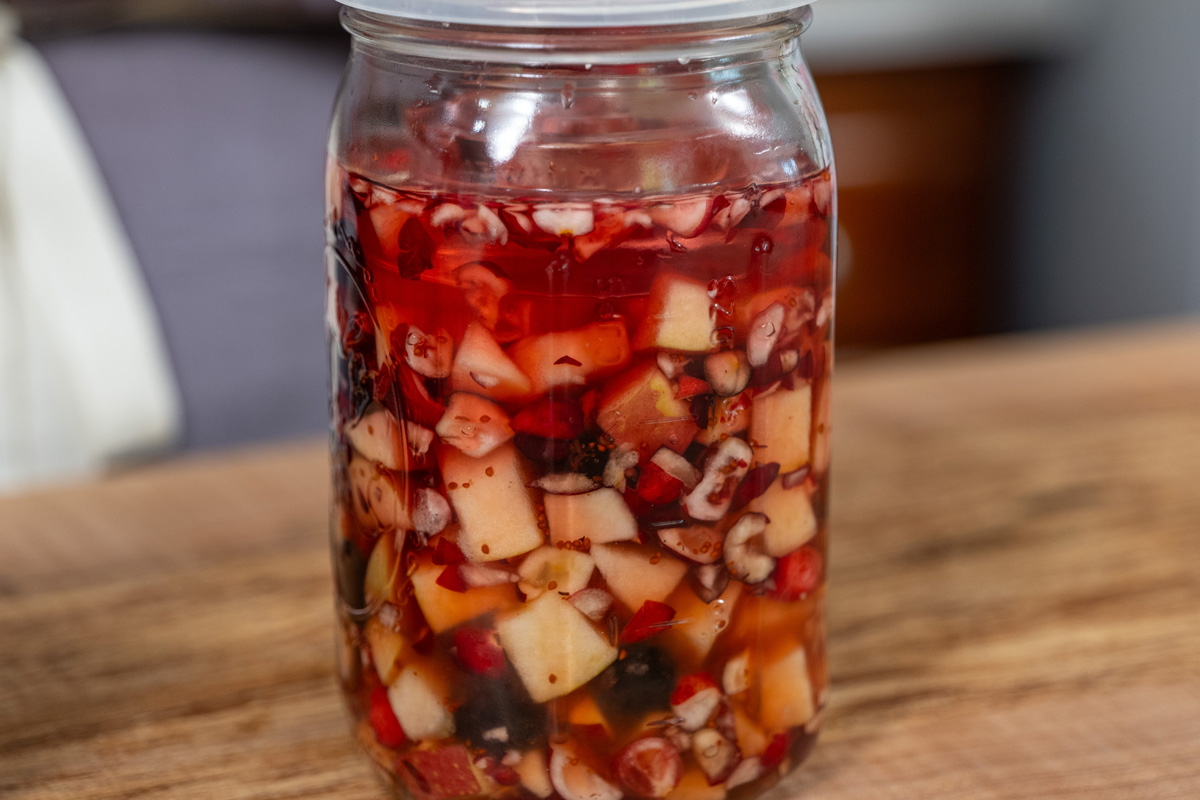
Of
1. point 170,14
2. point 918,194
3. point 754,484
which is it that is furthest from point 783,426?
point 918,194

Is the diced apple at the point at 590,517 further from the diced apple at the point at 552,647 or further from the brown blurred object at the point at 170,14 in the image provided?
the brown blurred object at the point at 170,14

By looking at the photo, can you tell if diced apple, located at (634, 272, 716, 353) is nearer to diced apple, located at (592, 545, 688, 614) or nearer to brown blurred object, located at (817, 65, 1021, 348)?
diced apple, located at (592, 545, 688, 614)

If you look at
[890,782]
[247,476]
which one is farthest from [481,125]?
[247,476]

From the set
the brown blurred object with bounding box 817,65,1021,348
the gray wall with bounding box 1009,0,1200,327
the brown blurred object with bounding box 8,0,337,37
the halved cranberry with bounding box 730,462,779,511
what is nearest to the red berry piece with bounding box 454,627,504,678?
the halved cranberry with bounding box 730,462,779,511

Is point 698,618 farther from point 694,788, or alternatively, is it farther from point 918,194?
point 918,194

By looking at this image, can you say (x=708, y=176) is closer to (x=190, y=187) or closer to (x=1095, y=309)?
(x=190, y=187)
